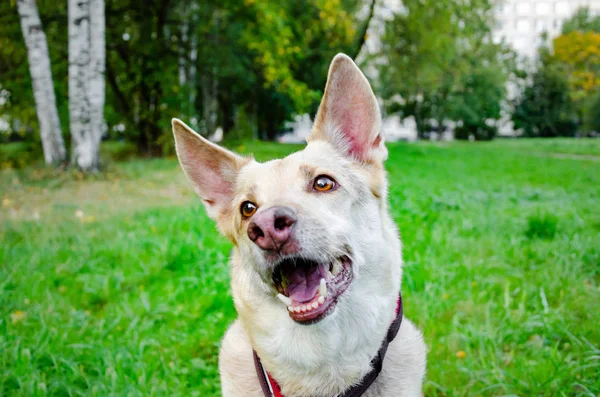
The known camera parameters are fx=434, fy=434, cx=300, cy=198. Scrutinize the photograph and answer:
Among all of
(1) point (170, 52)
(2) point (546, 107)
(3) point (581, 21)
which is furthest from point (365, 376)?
(3) point (581, 21)

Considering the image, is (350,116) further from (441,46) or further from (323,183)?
(441,46)

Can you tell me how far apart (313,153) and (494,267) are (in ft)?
9.64

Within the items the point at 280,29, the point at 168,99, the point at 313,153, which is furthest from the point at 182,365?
the point at 168,99

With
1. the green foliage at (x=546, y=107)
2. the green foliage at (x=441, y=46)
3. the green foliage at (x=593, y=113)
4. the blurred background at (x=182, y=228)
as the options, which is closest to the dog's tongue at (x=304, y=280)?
the blurred background at (x=182, y=228)

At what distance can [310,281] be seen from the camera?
7.37 ft

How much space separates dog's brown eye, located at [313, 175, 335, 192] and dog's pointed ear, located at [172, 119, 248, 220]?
2.15ft

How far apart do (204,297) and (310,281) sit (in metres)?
2.29

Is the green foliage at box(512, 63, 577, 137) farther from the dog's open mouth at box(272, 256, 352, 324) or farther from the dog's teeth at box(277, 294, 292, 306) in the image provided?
the dog's teeth at box(277, 294, 292, 306)

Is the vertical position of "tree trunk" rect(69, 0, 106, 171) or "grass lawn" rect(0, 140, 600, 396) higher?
"tree trunk" rect(69, 0, 106, 171)

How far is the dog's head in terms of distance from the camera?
6.97 feet

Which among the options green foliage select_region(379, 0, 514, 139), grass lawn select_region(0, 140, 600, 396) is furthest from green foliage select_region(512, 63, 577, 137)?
grass lawn select_region(0, 140, 600, 396)

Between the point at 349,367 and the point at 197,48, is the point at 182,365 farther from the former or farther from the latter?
the point at 197,48

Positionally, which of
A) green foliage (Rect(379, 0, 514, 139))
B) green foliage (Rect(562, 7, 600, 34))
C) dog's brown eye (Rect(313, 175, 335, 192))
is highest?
green foliage (Rect(562, 7, 600, 34))

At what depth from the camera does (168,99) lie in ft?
52.4
